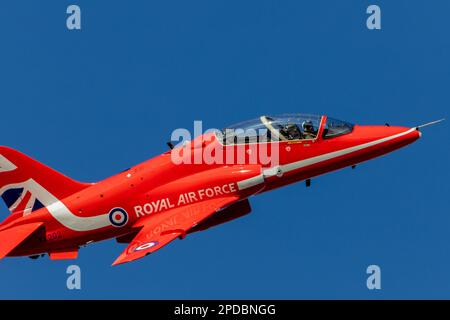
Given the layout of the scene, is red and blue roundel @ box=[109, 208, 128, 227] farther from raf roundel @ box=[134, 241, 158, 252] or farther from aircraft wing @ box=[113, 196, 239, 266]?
raf roundel @ box=[134, 241, 158, 252]

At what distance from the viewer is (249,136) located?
32219 mm

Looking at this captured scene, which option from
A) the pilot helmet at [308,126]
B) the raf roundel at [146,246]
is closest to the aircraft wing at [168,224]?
the raf roundel at [146,246]

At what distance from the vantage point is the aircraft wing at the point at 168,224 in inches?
1189

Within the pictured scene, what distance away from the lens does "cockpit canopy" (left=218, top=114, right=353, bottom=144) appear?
1266 inches

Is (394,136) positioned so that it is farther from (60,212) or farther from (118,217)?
(60,212)

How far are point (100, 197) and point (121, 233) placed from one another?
54.1 inches

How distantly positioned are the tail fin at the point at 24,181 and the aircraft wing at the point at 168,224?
141 inches

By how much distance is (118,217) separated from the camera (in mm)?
32531

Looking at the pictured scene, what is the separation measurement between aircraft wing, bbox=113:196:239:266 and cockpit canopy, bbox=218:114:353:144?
6.69 feet

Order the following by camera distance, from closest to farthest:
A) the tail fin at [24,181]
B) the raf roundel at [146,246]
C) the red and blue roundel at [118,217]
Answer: the raf roundel at [146,246], the red and blue roundel at [118,217], the tail fin at [24,181]

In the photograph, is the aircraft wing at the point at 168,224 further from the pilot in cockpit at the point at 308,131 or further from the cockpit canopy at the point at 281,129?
the pilot in cockpit at the point at 308,131

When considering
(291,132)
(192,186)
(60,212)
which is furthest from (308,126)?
(60,212)
